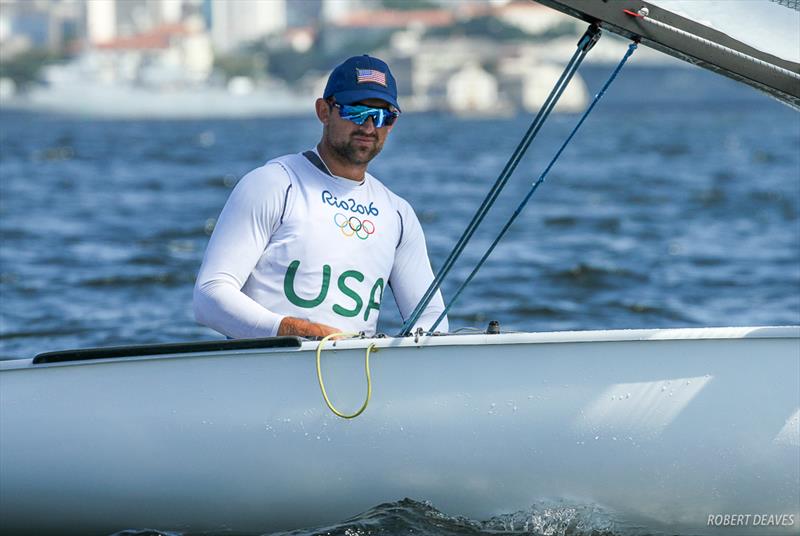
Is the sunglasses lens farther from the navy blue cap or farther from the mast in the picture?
the mast

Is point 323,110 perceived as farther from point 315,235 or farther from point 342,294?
point 342,294

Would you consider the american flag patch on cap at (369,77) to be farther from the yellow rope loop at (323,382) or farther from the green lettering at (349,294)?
the yellow rope loop at (323,382)

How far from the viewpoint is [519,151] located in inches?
108

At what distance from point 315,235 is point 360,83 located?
342mm

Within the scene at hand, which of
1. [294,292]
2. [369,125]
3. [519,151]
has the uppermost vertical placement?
[369,125]

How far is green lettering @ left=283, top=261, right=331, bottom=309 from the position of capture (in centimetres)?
290

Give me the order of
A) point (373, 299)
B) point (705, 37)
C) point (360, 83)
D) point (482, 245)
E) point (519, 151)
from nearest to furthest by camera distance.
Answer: point (705, 37), point (519, 151), point (360, 83), point (373, 299), point (482, 245)

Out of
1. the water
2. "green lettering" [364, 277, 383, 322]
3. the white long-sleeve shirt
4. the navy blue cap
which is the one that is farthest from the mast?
the water

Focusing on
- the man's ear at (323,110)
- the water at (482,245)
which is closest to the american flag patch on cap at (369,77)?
the man's ear at (323,110)

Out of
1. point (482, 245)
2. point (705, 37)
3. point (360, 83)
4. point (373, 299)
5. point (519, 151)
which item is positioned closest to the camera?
point (705, 37)

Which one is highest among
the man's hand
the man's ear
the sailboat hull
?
the man's ear

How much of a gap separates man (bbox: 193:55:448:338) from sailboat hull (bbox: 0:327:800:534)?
0.14 metres

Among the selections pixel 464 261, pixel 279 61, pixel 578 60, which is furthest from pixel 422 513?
pixel 279 61

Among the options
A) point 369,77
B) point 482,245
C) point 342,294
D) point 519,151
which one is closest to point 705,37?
point 519,151
